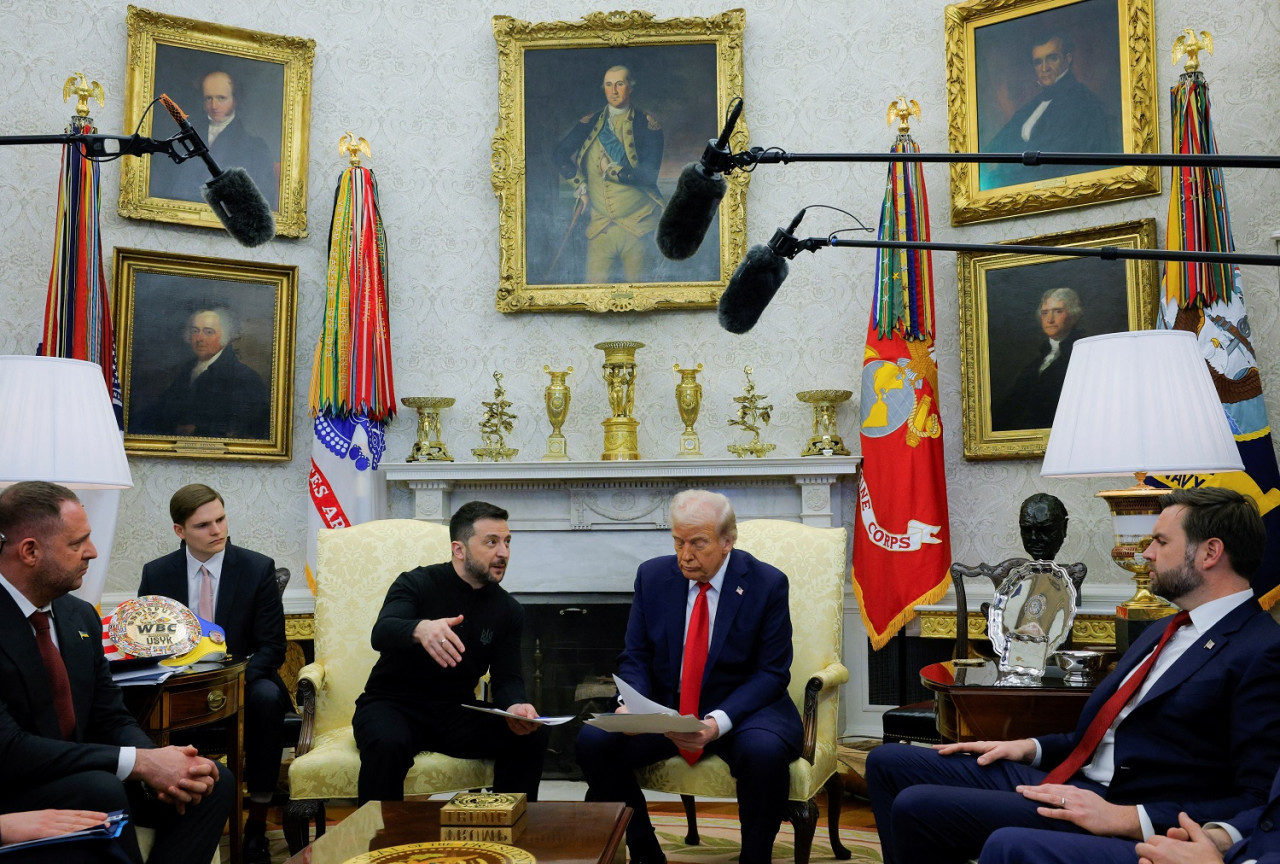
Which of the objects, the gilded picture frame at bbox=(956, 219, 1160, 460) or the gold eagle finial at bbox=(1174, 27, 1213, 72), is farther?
the gilded picture frame at bbox=(956, 219, 1160, 460)

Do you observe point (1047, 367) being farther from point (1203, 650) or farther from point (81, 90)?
point (81, 90)

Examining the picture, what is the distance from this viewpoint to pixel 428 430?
603 cm

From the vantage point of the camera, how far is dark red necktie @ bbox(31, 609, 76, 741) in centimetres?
285

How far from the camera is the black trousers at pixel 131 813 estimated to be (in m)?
2.61

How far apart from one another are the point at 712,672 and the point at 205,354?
3.68 m

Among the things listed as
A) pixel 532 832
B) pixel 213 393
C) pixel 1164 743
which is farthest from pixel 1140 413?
pixel 213 393

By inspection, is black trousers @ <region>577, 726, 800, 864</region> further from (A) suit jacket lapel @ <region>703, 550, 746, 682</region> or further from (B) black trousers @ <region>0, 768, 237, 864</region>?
(B) black trousers @ <region>0, 768, 237, 864</region>

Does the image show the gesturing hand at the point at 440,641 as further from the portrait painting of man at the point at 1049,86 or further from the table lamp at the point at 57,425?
the portrait painting of man at the point at 1049,86

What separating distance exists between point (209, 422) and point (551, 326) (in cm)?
197

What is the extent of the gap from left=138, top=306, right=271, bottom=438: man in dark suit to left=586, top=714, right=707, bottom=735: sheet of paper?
3.46 m

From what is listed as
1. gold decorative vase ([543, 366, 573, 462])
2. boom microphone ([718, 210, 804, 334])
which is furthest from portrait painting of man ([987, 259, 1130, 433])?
boom microphone ([718, 210, 804, 334])

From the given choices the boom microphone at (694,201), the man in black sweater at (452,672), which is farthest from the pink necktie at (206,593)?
the boom microphone at (694,201)

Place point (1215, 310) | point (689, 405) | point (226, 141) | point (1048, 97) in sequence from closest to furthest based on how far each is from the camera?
point (1215, 310), point (1048, 97), point (689, 405), point (226, 141)

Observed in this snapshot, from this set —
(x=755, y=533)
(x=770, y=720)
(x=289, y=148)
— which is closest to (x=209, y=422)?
(x=289, y=148)
